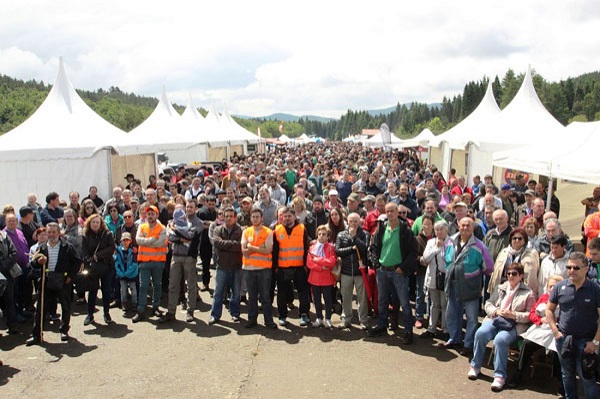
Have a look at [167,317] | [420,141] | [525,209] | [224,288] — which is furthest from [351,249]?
[420,141]

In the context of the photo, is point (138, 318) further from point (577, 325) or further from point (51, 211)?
point (577, 325)

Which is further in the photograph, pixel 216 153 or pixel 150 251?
pixel 216 153

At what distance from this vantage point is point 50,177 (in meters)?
13.0

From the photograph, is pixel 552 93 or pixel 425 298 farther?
pixel 552 93

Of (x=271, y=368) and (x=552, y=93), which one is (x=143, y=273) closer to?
(x=271, y=368)

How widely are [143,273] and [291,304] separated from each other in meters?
2.40

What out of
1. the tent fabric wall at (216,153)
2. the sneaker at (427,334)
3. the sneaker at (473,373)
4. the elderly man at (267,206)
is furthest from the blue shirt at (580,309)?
the tent fabric wall at (216,153)

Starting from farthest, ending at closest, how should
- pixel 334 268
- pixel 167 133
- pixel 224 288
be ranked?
pixel 167 133 < pixel 224 288 < pixel 334 268

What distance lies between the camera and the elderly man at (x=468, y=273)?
5.82 m

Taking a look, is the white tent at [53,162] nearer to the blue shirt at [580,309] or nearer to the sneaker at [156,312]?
the sneaker at [156,312]

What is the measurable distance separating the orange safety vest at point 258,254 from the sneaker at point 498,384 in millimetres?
3278

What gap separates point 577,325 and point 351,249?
2843mm

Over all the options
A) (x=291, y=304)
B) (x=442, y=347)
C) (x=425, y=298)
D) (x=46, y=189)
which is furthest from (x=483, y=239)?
(x=46, y=189)

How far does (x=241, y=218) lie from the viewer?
7.81 meters
